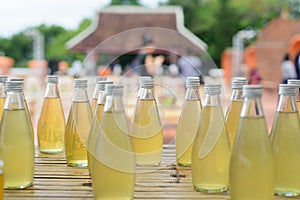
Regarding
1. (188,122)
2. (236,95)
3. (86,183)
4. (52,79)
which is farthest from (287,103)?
(52,79)

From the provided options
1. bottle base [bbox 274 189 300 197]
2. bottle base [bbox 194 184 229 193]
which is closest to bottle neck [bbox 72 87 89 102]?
bottle base [bbox 194 184 229 193]

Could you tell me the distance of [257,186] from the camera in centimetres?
71

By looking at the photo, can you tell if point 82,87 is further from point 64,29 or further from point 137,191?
point 64,29

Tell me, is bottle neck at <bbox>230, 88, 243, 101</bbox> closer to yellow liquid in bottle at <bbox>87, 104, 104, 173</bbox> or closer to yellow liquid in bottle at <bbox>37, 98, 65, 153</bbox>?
yellow liquid in bottle at <bbox>87, 104, 104, 173</bbox>

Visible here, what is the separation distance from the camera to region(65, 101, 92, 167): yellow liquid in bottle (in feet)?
3.25

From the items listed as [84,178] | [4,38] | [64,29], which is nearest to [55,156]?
[84,178]

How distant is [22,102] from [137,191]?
0.27 metres

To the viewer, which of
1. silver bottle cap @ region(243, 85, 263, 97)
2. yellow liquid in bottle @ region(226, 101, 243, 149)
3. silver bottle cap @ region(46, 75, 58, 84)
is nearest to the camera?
silver bottle cap @ region(243, 85, 263, 97)

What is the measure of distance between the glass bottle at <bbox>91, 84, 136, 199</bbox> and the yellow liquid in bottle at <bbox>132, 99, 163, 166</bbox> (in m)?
0.20

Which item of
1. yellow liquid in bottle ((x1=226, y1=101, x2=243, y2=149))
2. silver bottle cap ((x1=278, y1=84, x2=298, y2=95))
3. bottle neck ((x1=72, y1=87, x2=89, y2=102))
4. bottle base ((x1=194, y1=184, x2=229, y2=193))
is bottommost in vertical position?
bottle base ((x1=194, y1=184, x2=229, y2=193))

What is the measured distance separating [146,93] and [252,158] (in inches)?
12.7

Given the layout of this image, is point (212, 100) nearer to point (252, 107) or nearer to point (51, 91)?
point (252, 107)

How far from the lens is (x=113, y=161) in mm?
745

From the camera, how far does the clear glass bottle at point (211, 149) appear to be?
81 cm
